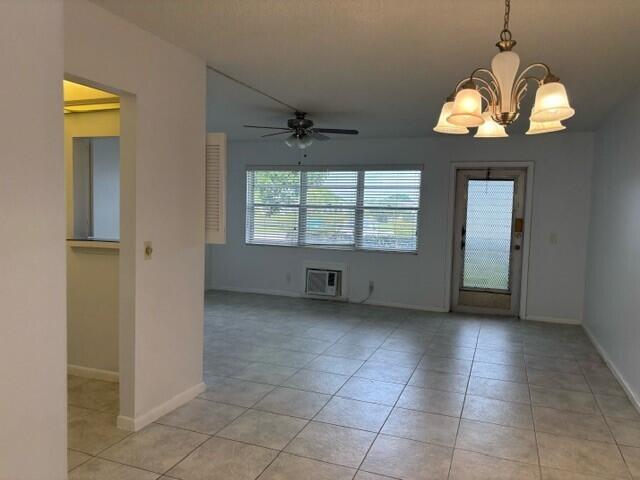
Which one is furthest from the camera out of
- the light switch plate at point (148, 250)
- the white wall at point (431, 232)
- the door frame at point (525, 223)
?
the door frame at point (525, 223)

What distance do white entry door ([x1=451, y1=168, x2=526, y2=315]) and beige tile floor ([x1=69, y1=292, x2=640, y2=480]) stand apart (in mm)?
1204

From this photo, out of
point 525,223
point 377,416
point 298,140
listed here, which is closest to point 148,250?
point 377,416

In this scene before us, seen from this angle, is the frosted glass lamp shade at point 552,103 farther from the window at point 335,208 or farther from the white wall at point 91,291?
the window at point 335,208

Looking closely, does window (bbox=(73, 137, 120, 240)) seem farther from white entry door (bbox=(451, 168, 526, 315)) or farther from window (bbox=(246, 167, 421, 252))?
white entry door (bbox=(451, 168, 526, 315))

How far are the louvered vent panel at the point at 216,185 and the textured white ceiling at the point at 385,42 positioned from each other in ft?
1.80

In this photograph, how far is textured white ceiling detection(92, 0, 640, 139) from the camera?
7.70ft

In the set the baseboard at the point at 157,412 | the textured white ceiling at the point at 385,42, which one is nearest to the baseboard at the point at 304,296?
the textured white ceiling at the point at 385,42

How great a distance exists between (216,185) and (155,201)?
535 mm

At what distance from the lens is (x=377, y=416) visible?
3.11 m

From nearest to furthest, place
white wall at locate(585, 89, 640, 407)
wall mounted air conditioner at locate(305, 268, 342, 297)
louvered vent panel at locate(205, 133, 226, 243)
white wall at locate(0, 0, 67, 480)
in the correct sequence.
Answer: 1. white wall at locate(0, 0, 67, 480)
2. louvered vent panel at locate(205, 133, 226, 243)
3. white wall at locate(585, 89, 640, 407)
4. wall mounted air conditioner at locate(305, 268, 342, 297)

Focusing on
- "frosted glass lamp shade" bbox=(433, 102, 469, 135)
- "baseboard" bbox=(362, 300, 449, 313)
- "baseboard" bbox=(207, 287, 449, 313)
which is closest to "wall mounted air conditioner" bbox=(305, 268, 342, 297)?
"baseboard" bbox=(207, 287, 449, 313)

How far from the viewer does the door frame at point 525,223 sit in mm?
5969

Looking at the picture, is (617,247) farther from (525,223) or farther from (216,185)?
(216,185)

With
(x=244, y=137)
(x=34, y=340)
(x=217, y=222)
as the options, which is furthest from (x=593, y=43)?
(x=244, y=137)
